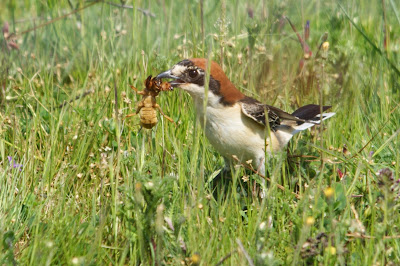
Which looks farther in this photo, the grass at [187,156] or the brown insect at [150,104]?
the brown insect at [150,104]

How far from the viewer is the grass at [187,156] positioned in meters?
3.16

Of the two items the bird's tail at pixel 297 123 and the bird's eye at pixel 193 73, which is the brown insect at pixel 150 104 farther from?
the bird's tail at pixel 297 123

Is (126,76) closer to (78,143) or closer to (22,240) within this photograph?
(78,143)

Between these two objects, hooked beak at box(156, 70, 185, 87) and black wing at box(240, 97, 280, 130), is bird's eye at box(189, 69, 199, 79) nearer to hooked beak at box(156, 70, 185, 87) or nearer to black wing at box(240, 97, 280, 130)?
hooked beak at box(156, 70, 185, 87)

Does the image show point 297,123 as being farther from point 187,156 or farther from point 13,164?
point 13,164

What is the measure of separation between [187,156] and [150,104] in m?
0.75

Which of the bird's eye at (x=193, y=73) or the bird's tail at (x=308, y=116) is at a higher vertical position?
the bird's eye at (x=193, y=73)

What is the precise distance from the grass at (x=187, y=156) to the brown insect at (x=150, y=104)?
19cm

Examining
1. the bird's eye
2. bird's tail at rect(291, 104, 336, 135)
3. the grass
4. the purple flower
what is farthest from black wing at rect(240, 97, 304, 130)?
the purple flower

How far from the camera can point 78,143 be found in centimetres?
455

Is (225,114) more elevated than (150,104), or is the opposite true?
(150,104)

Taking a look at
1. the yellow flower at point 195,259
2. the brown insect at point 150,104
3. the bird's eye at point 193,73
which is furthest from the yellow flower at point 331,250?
the bird's eye at point 193,73

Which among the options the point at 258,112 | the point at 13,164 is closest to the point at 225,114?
the point at 258,112

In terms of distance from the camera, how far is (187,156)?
458 cm
